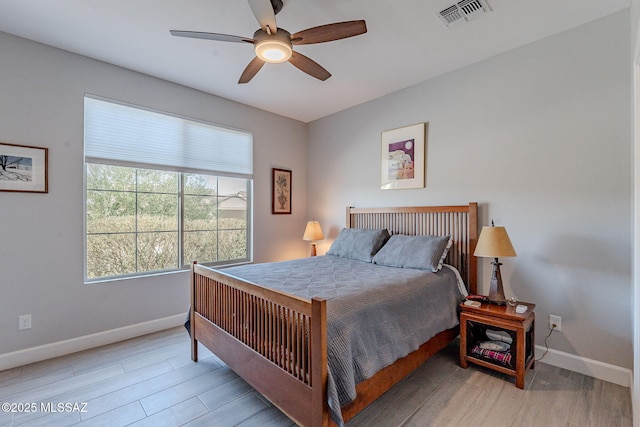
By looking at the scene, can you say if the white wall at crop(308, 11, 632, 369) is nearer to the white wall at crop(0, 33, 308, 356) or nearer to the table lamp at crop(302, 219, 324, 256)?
the table lamp at crop(302, 219, 324, 256)

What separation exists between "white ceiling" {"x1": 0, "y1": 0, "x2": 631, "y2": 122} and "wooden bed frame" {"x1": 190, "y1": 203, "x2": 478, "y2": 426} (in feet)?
4.82

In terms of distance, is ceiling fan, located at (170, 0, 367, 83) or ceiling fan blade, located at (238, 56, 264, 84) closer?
ceiling fan, located at (170, 0, 367, 83)

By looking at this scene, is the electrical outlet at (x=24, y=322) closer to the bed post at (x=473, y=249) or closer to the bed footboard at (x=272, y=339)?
the bed footboard at (x=272, y=339)

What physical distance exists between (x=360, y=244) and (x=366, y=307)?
155 centimetres

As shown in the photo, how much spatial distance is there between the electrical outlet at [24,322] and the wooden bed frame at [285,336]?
1.35 m

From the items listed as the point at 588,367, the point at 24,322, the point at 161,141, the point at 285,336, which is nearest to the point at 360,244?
the point at 285,336

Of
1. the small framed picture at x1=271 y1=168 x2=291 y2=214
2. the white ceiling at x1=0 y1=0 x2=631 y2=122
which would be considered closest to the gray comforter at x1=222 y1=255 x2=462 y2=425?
the small framed picture at x1=271 y1=168 x2=291 y2=214

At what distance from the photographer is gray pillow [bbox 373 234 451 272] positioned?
264 centimetres

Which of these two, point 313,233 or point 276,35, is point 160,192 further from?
point 276,35

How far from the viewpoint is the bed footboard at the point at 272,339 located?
140 cm

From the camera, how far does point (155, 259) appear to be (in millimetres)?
3273

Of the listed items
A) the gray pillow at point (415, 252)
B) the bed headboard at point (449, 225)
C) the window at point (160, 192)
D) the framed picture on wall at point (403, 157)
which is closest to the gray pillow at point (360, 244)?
the gray pillow at point (415, 252)

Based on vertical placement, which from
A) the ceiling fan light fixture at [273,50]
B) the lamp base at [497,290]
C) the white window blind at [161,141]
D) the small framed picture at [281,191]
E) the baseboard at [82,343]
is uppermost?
the ceiling fan light fixture at [273,50]

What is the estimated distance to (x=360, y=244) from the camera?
3.27m
